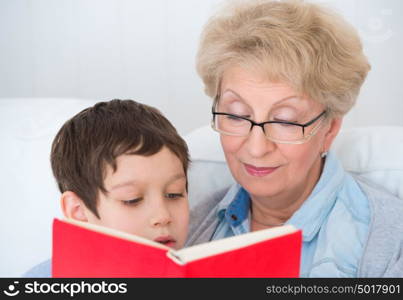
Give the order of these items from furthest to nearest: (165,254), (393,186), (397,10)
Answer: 1. (397,10)
2. (393,186)
3. (165,254)

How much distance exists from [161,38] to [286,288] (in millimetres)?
1935

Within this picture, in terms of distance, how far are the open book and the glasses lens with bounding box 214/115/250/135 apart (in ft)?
2.22

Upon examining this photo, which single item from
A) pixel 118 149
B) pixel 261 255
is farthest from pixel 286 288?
pixel 118 149

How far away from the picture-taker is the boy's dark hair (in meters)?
1.62

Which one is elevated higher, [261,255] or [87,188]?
[87,188]

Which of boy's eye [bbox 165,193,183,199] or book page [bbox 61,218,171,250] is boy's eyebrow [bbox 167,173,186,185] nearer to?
boy's eye [bbox 165,193,183,199]

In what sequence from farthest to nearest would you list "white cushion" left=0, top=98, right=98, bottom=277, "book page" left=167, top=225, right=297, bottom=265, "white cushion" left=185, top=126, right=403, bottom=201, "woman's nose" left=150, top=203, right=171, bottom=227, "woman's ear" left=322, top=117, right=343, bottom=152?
"white cushion" left=0, top=98, right=98, bottom=277
"white cushion" left=185, top=126, right=403, bottom=201
"woman's ear" left=322, top=117, right=343, bottom=152
"woman's nose" left=150, top=203, right=171, bottom=227
"book page" left=167, top=225, right=297, bottom=265

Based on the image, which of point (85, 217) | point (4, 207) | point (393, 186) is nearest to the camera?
point (85, 217)

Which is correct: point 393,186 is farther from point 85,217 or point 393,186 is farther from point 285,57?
point 85,217

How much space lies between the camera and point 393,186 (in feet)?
6.82

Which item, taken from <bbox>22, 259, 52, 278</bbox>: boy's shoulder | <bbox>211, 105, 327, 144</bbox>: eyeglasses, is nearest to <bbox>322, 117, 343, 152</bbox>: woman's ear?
<bbox>211, 105, 327, 144</bbox>: eyeglasses

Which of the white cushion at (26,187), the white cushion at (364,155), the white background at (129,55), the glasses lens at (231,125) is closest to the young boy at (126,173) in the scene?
the glasses lens at (231,125)

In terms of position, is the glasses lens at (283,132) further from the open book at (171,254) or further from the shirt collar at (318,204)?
the open book at (171,254)

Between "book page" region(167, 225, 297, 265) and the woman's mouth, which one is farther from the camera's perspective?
the woman's mouth
